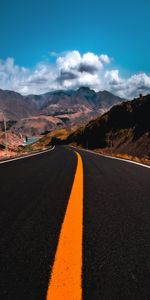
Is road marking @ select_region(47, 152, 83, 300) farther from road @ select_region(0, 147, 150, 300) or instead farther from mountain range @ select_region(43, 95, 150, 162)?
mountain range @ select_region(43, 95, 150, 162)

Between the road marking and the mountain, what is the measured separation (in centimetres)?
4362

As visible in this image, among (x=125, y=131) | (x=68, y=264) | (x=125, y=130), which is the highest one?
(x=125, y=130)

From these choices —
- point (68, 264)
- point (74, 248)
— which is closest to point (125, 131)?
point (74, 248)

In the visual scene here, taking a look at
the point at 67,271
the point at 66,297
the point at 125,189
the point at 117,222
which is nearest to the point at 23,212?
the point at 117,222

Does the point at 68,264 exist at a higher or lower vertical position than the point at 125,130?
lower

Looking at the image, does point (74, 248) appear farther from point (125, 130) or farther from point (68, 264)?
point (125, 130)

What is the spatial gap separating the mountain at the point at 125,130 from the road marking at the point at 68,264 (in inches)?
1717

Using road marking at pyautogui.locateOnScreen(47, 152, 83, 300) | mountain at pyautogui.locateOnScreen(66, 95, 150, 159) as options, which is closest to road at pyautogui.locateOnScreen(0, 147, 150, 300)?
road marking at pyautogui.locateOnScreen(47, 152, 83, 300)

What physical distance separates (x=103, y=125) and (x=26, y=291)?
274 ft

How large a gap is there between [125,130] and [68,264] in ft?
224

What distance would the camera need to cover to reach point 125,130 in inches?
2702

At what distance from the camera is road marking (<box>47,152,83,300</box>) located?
1567mm

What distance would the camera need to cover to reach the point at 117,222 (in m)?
2.93

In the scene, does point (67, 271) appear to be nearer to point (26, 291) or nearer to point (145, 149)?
point (26, 291)
